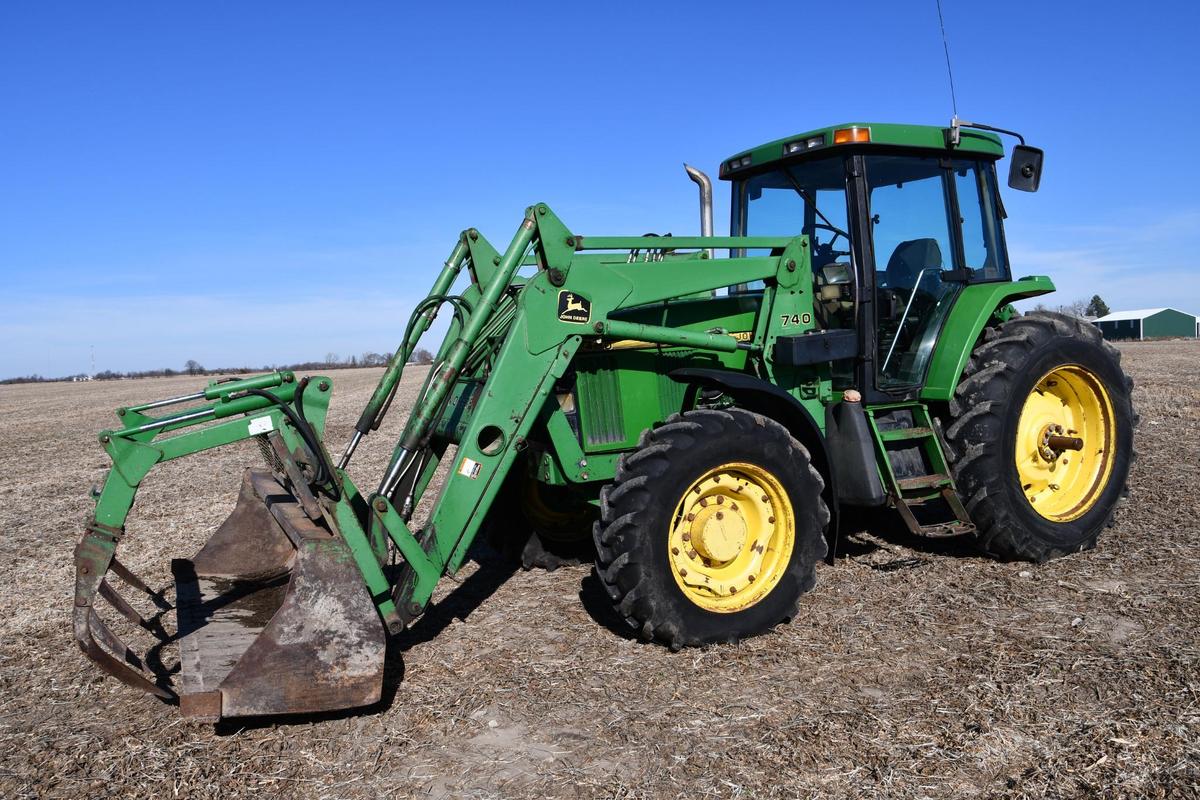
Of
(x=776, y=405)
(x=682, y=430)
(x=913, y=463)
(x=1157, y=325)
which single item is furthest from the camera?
(x=1157, y=325)

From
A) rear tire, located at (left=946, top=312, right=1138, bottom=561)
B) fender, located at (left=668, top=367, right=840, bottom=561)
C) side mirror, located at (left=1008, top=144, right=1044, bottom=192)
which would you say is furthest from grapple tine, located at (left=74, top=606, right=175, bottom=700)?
side mirror, located at (left=1008, top=144, right=1044, bottom=192)

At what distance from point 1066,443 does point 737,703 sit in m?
3.40

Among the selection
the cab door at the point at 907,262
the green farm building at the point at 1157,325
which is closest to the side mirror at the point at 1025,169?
the cab door at the point at 907,262

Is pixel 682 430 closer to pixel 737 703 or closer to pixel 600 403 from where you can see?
pixel 600 403

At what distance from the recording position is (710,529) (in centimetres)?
459

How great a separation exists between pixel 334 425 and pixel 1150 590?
557 inches

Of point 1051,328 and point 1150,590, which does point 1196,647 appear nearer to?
point 1150,590

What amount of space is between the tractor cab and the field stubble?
1.54 m

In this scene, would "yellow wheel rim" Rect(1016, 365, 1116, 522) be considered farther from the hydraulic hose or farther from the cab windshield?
the hydraulic hose

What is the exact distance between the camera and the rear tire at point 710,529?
4312 mm

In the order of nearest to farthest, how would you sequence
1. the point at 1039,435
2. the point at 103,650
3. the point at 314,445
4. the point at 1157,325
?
1. the point at 103,650
2. the point at 314,445
3. the point at 1039,435
4. the point at 1157,325

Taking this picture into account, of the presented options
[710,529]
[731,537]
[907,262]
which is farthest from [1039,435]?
[710,529]

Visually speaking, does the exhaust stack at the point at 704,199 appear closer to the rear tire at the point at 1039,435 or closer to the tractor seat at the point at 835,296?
the tractor seat at the point at 835,296

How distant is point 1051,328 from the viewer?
5.95 m
